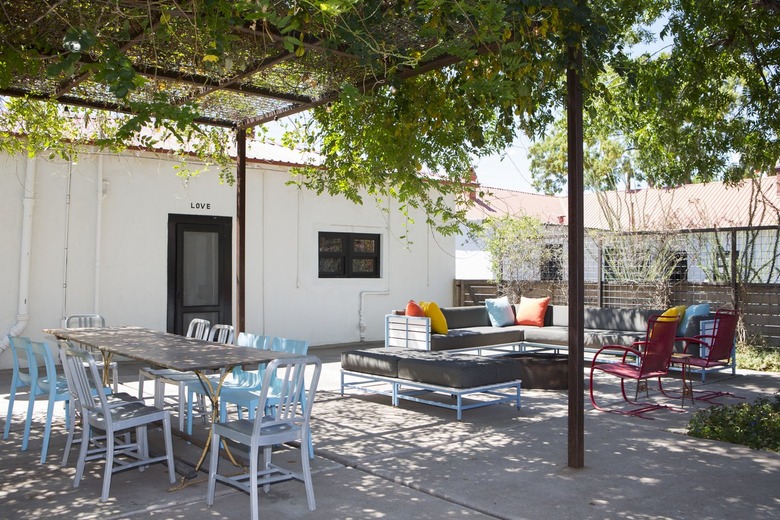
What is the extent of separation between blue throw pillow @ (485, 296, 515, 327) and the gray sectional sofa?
0.16m

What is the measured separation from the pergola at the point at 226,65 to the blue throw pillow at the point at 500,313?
15.6 ft

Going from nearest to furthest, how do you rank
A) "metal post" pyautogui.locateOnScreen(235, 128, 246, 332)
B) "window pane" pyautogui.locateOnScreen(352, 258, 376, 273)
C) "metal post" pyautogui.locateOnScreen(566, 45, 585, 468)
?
"metal post" pyautogui.locateOnScreen(566, 45, 585, 468)
"metal post" pyautogui.locateOnScreen(235, 128, 246, 332)
"window pane" pyautogui.locateOnScreen(352, 258, 376, 273)

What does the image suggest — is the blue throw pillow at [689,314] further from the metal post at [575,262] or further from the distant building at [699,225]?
the metal post at [575,262]

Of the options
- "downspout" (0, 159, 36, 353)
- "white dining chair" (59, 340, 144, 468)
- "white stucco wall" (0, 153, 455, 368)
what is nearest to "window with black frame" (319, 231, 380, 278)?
"white stucco wall" (0, 153, 455, 368)

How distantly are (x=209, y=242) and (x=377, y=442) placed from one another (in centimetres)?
654

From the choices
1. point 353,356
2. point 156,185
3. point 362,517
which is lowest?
point 362,517

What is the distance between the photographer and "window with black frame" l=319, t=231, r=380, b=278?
1281cm

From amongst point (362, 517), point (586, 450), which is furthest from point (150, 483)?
point (586, 450)

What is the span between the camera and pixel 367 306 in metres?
13.3

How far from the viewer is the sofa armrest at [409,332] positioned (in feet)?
32.6

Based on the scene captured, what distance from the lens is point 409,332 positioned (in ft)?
33.4

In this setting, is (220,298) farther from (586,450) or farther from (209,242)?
(586,450)

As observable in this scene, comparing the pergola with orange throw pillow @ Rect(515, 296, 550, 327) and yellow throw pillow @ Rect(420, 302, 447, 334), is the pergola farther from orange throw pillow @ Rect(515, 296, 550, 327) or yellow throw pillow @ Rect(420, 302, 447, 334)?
orange throw pillow @ Rect(515, 296, 550, 327)

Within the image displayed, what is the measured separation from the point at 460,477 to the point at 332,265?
8.44 m
